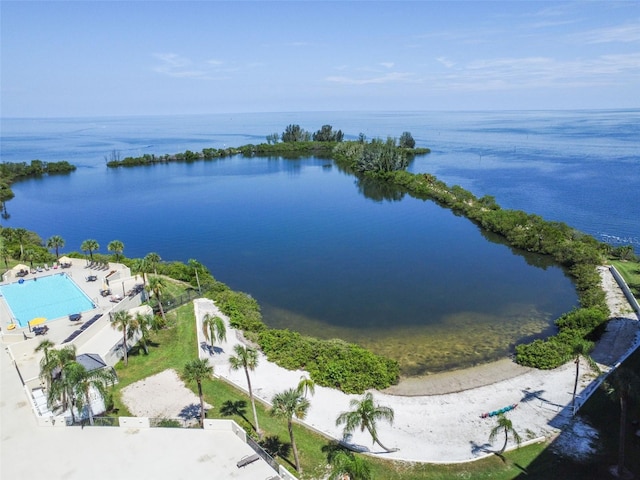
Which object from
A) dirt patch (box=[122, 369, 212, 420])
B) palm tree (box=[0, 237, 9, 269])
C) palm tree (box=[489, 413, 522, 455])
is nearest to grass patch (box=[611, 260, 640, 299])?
palm tree (box=[489, 413, 522, 455])

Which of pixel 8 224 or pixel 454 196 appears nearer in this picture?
pixel 8 224

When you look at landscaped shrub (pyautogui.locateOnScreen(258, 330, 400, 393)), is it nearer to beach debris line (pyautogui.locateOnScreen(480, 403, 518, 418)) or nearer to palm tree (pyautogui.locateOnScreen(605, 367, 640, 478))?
beach debris line (pyautogui.locateOnScreen(480, 403, 518, 418))

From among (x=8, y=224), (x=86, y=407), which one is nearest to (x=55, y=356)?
(x=86, y=407)

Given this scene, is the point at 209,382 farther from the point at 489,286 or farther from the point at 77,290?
the point at 489,286

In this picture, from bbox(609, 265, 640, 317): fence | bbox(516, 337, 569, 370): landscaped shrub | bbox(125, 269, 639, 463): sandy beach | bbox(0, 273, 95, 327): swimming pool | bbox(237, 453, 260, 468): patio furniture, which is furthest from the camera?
bbox(0, 273, 95, 327): swimming pool

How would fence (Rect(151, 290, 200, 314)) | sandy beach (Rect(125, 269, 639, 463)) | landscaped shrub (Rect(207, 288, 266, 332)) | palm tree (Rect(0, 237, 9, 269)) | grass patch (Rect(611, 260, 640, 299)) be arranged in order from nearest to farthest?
sandy beach (Rect(125, 269, 639, 463)) < landscaped shrub (Rect(207, 288, 266, 332)) < fence (Rect(151, 290, 200, 314)) < grass patch (Rect(611, 260, 640, 299)) < palm tree (Rect(0, 237, 9, 269))

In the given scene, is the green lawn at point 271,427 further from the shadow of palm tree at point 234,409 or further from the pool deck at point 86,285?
the pool deck at point 86,285
